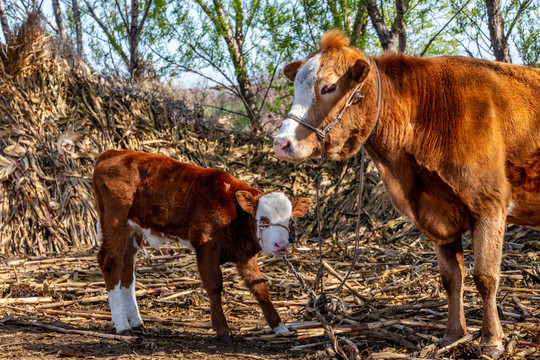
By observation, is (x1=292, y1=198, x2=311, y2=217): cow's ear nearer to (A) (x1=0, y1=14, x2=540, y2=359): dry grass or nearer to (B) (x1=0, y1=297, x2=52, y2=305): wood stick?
(A) (x1=0, y1=14, x2=540, y2=359): dry grass

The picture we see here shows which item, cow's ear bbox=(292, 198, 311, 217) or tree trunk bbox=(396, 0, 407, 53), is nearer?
cow's ear bbox=(292, 198, 311, 217)

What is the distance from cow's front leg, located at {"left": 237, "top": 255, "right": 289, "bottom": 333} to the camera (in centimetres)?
492

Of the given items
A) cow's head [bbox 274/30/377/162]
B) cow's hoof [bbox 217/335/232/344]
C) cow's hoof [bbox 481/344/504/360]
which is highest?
cow's head [bbox 274/30/377/162]

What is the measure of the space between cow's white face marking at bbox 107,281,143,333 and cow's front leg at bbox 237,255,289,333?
1118mm

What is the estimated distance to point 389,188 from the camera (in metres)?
4.12

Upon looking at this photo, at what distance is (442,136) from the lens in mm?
3943

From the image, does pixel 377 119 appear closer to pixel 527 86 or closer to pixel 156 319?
pixel 527 86

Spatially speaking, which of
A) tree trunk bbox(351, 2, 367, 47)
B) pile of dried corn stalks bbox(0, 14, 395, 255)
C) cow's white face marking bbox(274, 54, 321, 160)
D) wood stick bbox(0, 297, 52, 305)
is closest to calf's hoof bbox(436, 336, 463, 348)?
cow's white face marking bbox(274, 54, 321, 160)

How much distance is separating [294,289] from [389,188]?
8.86ft

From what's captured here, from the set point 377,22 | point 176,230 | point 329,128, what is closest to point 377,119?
point 329,128

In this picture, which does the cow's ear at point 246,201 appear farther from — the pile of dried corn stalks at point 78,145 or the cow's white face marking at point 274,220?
the pile of dried corn stalks at point 78,145

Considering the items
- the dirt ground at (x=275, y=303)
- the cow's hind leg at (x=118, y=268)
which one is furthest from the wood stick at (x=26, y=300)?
the cow's hind leg at (x=118, y=268)

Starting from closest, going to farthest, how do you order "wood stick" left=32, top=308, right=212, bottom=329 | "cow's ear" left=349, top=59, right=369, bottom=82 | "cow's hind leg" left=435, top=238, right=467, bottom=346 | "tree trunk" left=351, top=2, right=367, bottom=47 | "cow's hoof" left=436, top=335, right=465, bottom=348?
"cow's ear" left=349, top=59, right=369, bottom=82 → "cow's hoof" left=436, top=335, right=465, bottom=348 → "cow's hind leg" left=435, top=238, right=467, bottom=346 → "wood stick" left=32, top=308, right=212, bottom=329 → "tree trunk" left=351, top=2, right=367, bottom=47

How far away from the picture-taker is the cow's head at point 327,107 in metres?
3.77
